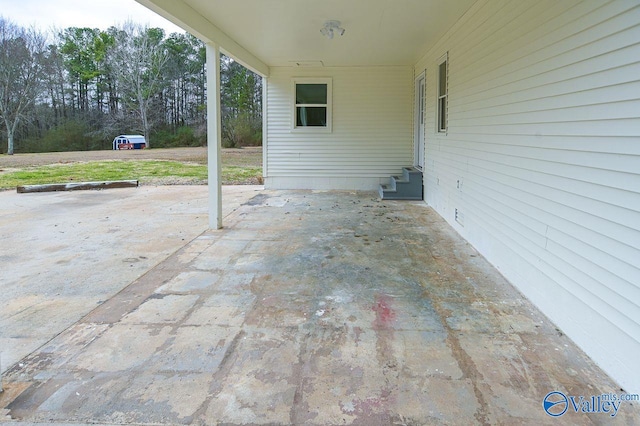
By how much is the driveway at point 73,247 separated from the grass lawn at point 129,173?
2.30 metres

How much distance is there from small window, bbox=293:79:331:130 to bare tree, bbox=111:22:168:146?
A: 766 inches

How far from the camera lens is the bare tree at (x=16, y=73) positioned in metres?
21.9

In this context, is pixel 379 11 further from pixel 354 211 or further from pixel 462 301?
pixel 462 301

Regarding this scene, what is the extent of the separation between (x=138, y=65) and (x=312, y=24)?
24.2 metres

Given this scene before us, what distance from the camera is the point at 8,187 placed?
1014cm

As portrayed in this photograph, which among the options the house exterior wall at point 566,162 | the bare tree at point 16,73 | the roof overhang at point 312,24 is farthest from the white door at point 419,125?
the bare tree at point 16,73

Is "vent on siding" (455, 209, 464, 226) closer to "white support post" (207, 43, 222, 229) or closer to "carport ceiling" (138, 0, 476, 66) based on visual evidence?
"carport ceiling" (138, 0, 476, 66)

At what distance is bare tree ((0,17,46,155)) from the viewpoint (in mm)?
21875

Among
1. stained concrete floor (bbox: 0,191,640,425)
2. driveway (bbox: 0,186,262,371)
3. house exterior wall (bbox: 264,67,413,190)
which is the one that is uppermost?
house exterior wall (bbox: 264,67,413,190)

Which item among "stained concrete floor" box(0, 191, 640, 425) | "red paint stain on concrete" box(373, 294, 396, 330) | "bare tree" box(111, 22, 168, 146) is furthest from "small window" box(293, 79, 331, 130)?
"bare tree" box(111, 22, 168, 146)

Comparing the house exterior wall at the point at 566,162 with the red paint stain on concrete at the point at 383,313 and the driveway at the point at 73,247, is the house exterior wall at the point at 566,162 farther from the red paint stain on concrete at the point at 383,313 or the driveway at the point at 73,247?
the driveway at the point at 73,247

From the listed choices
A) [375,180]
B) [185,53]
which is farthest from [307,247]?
[185,53]

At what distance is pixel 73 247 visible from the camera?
5070mm

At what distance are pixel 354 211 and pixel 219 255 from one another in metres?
3.08
